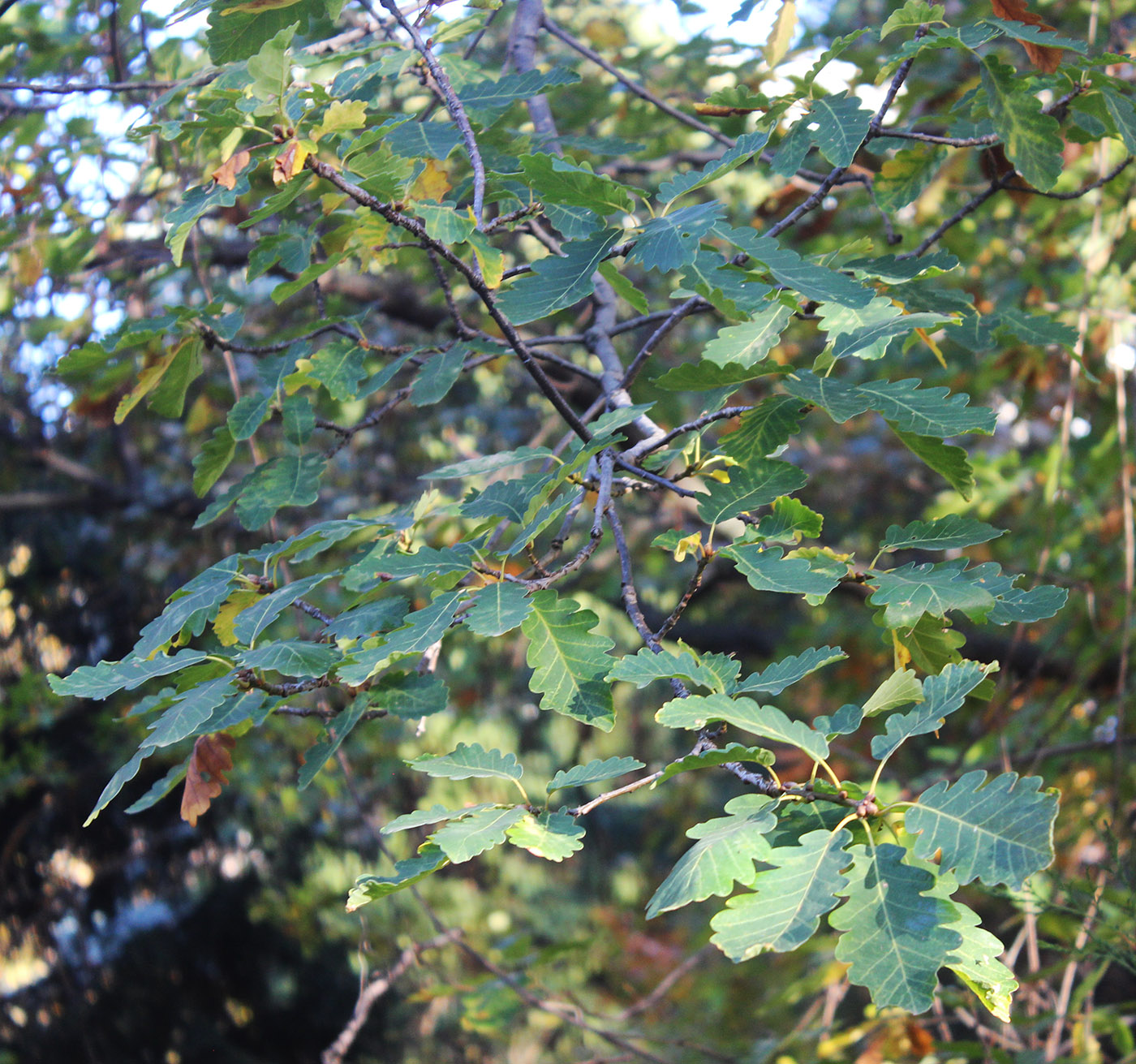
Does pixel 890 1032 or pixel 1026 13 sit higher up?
pixel 1026 13

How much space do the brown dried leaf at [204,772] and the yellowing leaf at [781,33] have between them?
144cm

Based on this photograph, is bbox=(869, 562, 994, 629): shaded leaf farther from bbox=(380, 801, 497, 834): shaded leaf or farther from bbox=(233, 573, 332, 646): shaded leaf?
bbox=(233, 573, 332, 646): shaded leaf

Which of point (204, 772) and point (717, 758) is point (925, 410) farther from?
point (204, 772)

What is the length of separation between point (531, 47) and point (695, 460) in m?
1.09

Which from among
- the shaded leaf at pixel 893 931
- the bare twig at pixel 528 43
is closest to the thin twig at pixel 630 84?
the bare twig at pixel 528 43

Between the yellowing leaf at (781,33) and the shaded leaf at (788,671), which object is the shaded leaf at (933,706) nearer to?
the shaded leaf at (788,671)

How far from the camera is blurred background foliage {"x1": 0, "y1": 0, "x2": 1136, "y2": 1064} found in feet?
7.15

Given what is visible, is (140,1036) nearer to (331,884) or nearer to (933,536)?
(331,884)

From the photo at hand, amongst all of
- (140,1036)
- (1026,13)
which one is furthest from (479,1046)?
(1026,13)

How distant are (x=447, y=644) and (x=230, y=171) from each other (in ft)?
7.64

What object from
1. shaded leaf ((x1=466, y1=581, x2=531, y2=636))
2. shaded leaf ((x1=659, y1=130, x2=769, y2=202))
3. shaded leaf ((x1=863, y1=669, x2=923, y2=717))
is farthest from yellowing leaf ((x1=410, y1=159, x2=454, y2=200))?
shaded leaf ((x1=863, y1=669, x2=923, y2=717))

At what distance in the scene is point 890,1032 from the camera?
6.57 feet

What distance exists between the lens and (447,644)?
315 cm

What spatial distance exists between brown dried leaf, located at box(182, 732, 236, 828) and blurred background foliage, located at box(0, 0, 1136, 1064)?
108cm
